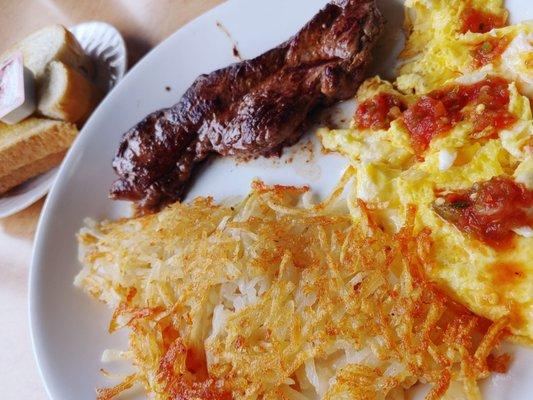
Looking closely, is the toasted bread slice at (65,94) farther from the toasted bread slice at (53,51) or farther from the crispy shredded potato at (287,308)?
the crispy shredded potato at (287,308)

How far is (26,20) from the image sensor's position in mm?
5035

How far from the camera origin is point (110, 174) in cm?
364

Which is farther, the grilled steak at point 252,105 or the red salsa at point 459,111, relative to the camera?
the grilled steak at point 252,105

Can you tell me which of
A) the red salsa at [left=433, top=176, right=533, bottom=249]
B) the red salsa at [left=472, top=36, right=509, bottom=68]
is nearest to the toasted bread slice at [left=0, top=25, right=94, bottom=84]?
the red salsa at [left=472, top=36, right=509, bottom=68]

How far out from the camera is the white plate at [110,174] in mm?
3086

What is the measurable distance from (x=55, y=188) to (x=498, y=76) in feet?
8.49

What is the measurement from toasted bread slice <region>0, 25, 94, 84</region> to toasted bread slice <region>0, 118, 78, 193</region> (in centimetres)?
38

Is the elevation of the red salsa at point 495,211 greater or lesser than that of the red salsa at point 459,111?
lesser

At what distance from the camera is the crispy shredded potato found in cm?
227

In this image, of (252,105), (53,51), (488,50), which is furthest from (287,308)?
(53,51)

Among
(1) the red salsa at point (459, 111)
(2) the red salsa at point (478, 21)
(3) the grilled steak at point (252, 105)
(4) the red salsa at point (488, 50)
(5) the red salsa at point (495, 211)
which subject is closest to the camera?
(5) the red salsa at point (495, 211)

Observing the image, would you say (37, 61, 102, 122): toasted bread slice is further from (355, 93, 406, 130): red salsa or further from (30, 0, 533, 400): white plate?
(355, 93, 406, 130): red salsa

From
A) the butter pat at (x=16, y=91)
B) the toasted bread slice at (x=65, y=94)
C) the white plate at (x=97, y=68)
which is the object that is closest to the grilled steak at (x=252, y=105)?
the toasted bread slice at (x=65, y=94)

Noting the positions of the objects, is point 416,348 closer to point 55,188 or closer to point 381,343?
point 381,343
